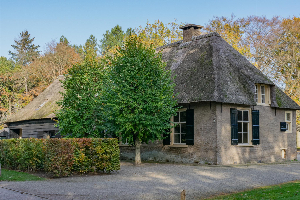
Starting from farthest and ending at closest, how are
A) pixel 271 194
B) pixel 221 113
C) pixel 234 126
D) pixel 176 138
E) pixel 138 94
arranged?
1. pixel 176 138
2. pixel 234 126
3. pixel 221 113
4. pixel 138 94
5. pixel 271 194

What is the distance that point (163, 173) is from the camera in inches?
500

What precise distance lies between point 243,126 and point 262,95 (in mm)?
2379

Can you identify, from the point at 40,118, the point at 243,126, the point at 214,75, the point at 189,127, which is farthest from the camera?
the point at 40,118

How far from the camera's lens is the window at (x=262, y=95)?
18359mm

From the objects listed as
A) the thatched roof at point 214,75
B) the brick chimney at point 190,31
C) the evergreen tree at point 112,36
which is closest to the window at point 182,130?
the thatched roof at point 214,75

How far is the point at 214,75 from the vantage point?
16.9m

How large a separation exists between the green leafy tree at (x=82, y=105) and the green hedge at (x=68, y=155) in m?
3.83

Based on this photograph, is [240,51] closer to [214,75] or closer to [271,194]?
[214,75]

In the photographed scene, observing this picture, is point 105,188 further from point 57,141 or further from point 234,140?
point 234,140

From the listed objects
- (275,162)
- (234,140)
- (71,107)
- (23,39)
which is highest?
(23,39)

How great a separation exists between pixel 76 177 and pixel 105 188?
2.67 metres

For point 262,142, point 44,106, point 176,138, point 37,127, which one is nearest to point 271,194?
point 176,138

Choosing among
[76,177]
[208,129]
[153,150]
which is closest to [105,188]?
[76,177]

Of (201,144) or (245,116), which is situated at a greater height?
(245,116)
